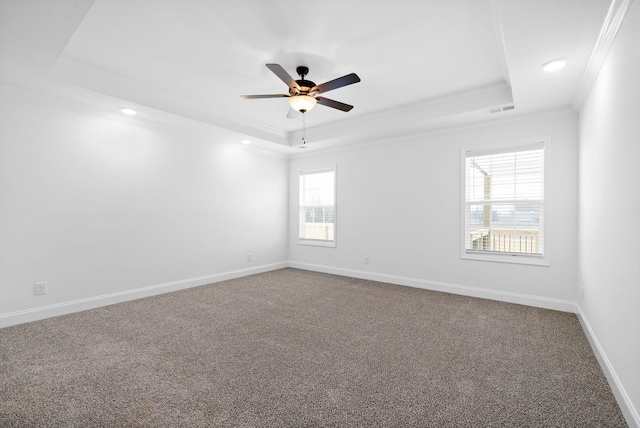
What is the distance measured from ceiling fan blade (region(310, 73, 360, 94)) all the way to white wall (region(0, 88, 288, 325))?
266cm

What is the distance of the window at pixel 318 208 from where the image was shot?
5.90 meters

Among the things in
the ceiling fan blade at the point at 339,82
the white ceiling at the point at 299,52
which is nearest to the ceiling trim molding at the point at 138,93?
the white ceiling at the point at 299,52

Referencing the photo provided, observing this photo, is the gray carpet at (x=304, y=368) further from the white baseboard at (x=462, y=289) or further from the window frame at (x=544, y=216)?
the window frame at (x=544, y=216)

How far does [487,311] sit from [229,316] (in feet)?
9.60

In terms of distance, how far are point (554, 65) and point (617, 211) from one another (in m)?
1.37

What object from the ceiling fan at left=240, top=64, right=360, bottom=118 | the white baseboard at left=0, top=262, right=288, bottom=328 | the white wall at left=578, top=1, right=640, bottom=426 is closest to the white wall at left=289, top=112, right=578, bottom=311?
the white wall at left=578, top=1, right=640, bottom=426

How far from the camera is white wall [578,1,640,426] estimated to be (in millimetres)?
1688

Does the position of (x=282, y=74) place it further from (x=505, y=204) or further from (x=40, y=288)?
(x=40, y=288)

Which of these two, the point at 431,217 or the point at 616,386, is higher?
the point at 431,217

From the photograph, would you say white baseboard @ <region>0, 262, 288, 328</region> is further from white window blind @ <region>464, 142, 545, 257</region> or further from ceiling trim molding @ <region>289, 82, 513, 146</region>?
white window blind @ <region>464, 142, 545, 257</region>

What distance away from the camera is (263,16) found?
2357 mm

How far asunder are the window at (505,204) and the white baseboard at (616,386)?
1.39 m

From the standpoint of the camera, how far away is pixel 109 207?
390 cm

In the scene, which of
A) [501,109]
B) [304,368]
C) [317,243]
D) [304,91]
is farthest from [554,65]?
[317,243]
